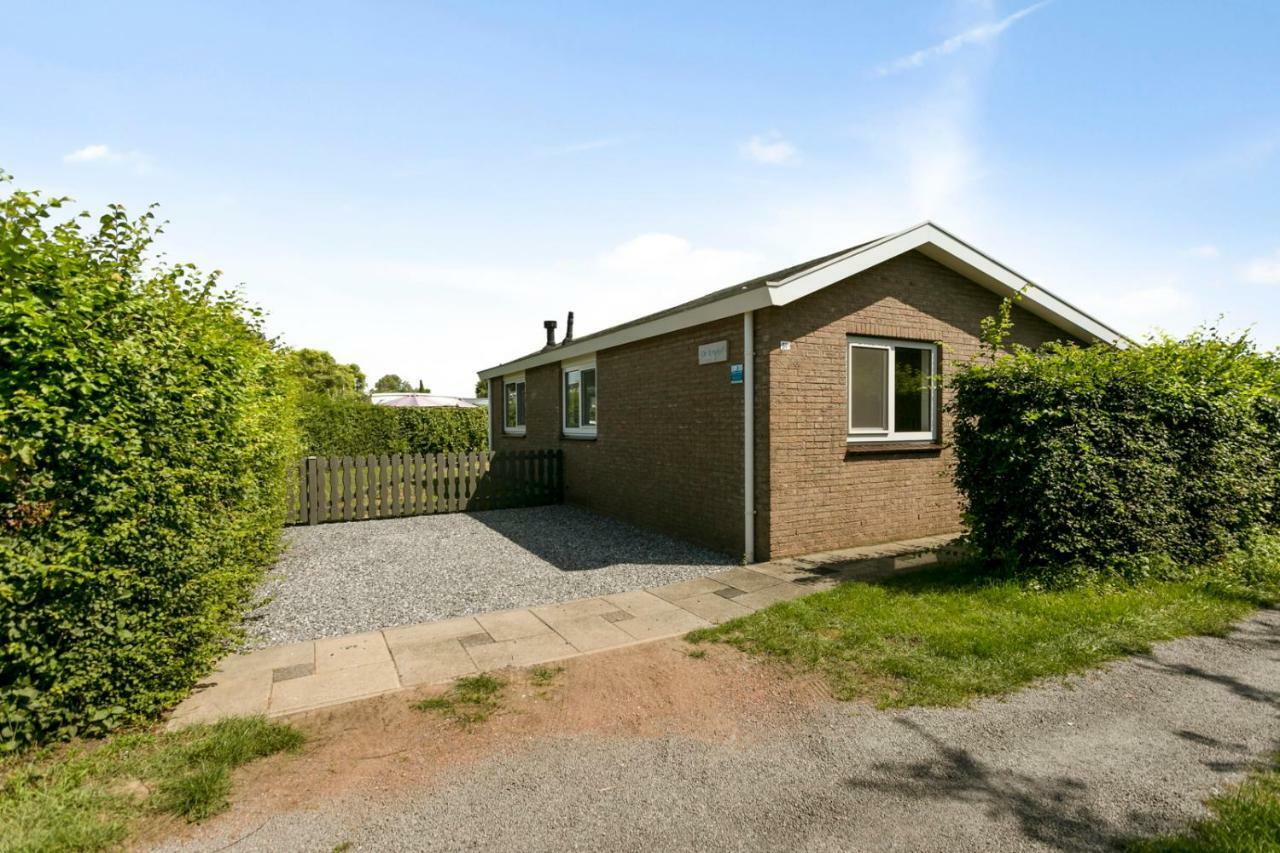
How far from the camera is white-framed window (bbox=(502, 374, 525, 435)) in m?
17.6


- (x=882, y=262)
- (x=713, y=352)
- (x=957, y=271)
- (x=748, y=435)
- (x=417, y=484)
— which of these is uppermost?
(x=957, y=271)

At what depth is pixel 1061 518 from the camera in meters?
6.54

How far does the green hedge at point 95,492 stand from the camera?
319cm

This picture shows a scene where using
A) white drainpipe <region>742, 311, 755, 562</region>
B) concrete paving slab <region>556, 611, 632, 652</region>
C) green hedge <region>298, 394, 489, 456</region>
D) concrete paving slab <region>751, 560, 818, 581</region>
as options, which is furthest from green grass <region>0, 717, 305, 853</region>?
green hedge <region>298, 394, 489, 456</region>

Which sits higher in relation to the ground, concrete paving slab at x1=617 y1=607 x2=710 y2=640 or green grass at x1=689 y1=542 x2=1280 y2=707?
green grass at x1=689 y1=542 x2=1280 y2=707

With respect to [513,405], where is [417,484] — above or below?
below

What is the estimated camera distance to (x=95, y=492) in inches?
135

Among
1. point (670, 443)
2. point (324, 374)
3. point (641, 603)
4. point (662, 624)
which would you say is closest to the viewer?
point (662, 624)

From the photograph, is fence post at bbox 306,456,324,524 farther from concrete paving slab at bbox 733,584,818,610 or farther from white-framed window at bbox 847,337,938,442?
white-framed window at bbox 847,337,938,442

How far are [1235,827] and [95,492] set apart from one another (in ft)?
19.5

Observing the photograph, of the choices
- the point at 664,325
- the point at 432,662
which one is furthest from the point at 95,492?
the point at 664,325

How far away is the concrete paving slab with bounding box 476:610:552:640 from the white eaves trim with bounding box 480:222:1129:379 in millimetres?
4618

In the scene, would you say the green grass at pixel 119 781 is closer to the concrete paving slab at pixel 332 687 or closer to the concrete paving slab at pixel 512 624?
the concrete paving slab at pixel 332 687

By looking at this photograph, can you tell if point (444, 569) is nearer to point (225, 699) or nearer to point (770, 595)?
point (225, 699)
